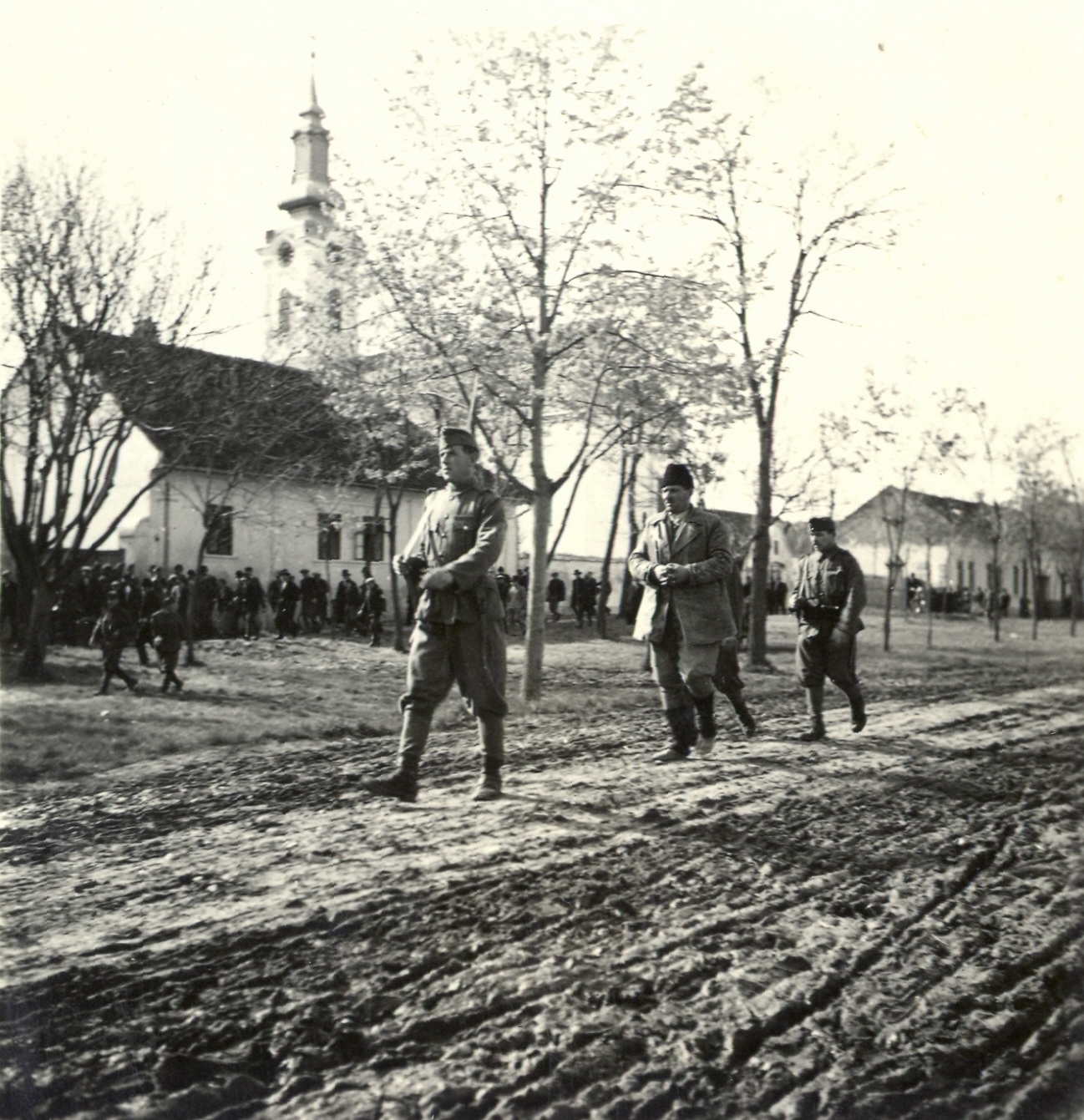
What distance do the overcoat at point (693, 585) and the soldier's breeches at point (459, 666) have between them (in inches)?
69.4

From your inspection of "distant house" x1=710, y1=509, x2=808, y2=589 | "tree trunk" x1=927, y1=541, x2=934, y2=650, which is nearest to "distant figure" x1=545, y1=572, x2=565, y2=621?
"distant house" x1=710, y1=509, x2=808, y2=589

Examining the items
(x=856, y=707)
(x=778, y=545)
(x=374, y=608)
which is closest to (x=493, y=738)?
(x=856, y=707)

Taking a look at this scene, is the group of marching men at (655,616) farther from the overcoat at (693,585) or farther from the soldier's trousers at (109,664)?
the soldier's trousers at (109,664)

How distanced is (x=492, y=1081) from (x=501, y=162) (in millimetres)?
10883

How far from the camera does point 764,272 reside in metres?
14.7

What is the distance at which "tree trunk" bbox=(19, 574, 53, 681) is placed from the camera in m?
13.3

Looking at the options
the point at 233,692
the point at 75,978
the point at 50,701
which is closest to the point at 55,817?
the point at 75,978

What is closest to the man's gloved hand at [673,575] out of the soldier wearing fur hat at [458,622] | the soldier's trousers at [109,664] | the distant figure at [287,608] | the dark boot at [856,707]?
the soldier wearing fur hat at [458,622]

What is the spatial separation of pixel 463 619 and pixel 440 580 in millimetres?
255

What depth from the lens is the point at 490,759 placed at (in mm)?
6121

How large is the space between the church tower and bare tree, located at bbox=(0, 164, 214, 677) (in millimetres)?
1209

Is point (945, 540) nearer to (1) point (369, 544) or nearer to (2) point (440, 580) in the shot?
(1) point (369, 544)

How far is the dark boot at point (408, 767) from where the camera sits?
232 inches

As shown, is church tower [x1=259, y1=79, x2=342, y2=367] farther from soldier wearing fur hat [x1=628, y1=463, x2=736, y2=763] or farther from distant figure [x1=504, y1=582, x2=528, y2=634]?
distant figure [x1=504, y1=582, x2=528, y2=634]
